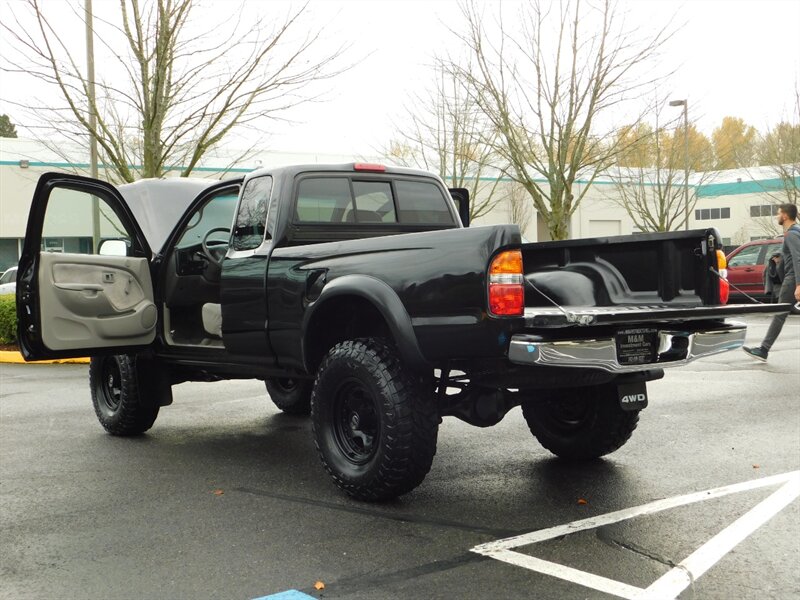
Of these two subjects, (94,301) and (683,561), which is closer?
(683,561)

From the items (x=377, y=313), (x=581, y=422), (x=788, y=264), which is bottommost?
(x=581, y=422)

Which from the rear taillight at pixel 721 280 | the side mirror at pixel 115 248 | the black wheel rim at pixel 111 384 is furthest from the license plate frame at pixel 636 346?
the black wheel rim at pixel 111 384

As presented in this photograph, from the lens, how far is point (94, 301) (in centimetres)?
618

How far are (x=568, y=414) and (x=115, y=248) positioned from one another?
3746 mm

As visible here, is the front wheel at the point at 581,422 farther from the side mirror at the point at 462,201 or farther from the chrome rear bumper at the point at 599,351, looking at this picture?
the side mirror at the point at 462,201

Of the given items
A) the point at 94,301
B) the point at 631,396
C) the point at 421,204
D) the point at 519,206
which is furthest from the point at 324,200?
the point at 519,206

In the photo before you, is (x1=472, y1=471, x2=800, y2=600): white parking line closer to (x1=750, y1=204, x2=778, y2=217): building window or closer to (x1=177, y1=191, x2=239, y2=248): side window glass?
(x1=177, y1=191, x2=239, y2=248): side window glass

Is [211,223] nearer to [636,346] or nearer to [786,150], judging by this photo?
[636,346]

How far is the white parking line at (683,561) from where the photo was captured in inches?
139

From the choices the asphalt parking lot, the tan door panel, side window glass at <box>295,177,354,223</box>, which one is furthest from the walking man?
the tan door panel

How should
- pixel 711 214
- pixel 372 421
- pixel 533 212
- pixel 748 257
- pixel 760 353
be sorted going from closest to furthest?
pixel 372 421 < pixel 760 353 < pixel 748 257 < pixel 533 212 < pixel 711 214

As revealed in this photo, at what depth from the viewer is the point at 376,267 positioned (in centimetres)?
469

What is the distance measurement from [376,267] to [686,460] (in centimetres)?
266

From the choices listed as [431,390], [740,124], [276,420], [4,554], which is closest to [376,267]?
[431,390]
